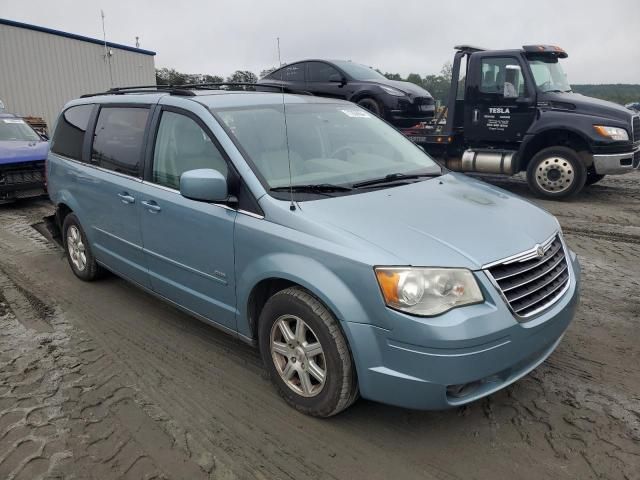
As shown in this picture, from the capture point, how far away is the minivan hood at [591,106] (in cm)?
838

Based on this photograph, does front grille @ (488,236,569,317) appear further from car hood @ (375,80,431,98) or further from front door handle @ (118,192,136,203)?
car hood @ (375,80,431,98)

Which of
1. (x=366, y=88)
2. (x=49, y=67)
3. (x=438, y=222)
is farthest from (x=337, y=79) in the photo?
(x=49, y=67)

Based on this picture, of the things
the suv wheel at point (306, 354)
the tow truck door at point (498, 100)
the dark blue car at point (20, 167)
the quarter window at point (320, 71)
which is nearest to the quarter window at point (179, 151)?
the suv wheel at point (306, 354)

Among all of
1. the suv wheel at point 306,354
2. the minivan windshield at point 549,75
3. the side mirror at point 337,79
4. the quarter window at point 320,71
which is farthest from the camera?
the quarter window at point 320,71

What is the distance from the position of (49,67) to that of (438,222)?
25075mm

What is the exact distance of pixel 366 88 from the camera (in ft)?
33.2

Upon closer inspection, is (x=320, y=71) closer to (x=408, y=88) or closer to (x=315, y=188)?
(x=408, y=88)

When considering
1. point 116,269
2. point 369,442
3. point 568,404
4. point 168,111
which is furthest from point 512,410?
point 116,269

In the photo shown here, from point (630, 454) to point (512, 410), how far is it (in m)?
0.58

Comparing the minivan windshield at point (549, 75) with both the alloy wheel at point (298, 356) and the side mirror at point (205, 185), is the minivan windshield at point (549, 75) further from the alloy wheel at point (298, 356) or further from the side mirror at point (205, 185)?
the alloy wheel at point (298, 356)

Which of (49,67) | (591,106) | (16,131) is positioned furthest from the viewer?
(49,67)

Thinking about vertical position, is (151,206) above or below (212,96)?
below

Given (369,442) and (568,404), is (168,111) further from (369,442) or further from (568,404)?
(568,404)

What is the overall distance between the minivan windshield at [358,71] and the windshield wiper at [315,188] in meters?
7.83
